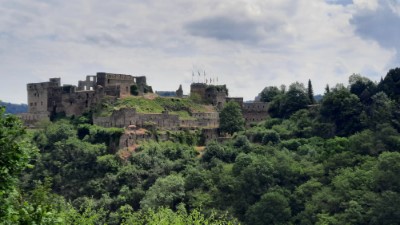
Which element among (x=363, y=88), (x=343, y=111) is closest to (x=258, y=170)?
(x=343, y=111)

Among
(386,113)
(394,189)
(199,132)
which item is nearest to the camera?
(394,189)

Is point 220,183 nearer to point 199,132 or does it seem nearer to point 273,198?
point 273,198

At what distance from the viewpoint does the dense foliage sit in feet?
194

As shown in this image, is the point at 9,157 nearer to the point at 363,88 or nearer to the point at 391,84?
the point at 391,84

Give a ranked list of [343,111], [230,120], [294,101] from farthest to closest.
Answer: [294,101], [230,120], [343,111]

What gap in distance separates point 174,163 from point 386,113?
79.1 ft

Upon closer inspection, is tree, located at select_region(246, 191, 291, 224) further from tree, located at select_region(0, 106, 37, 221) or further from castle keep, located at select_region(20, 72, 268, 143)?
tree, located at select_region(0, 106, 37, 221)

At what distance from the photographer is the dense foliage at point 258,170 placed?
59.0 meters

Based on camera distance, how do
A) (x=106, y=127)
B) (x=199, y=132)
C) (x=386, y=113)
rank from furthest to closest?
1. (x=199, y=132)
2. (x=106, y=127)
3. (x=386, y=113)

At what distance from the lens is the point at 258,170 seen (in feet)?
215

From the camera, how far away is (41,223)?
717 inches

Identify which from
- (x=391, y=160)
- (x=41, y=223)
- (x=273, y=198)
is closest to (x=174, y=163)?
(x=273, y=198)

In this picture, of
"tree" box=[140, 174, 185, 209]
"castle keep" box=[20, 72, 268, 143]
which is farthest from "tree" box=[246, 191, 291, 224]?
"castle keep" box=[20, 72, 268, 143]

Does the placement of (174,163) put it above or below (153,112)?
below
